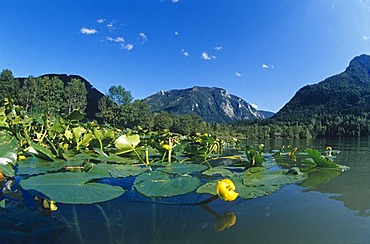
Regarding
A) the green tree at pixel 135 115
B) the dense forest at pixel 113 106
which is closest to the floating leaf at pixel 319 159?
the dense forest at pixel 113 106

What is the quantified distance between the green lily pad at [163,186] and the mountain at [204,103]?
152m

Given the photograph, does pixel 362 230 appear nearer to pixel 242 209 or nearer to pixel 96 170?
pixel 242 209

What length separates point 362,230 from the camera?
45 centimetres

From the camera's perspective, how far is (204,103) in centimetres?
17138

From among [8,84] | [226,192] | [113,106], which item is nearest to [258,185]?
[226,192]

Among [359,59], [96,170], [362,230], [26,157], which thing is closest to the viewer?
[362,230]

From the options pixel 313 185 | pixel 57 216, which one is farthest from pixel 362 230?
pixel 57 216

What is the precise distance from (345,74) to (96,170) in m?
115

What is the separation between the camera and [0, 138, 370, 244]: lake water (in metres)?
0.42

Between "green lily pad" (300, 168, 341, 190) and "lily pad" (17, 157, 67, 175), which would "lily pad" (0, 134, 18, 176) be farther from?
"green lily pad" (300, 168, 341, 190)

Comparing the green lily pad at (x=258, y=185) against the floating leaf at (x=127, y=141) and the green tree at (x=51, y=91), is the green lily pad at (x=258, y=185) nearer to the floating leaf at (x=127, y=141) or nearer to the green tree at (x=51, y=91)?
the floating leaf at (x=127, y=141)

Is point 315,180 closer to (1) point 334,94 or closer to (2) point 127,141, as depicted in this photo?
(2) point 127,141

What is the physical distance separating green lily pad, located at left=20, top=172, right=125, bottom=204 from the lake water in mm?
31

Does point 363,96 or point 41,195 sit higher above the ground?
point 363,96
